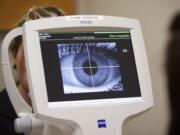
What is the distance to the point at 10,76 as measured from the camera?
0.92 meters

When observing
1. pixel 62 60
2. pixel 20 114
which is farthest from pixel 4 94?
pixel 62 60

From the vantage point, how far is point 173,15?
1.49 m

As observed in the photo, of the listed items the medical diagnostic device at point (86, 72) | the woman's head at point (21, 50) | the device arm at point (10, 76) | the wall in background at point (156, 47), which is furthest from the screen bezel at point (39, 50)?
the wall in background at point (156, 47)

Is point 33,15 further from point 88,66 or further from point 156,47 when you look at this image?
point 156,47

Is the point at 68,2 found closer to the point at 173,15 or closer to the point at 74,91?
the point at 173,15

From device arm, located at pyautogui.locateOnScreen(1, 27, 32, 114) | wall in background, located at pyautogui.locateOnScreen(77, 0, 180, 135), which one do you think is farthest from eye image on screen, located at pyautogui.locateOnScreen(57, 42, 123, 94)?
wall in background, located at pyautogui.locateOnScreen(77, 0, 180, 135)

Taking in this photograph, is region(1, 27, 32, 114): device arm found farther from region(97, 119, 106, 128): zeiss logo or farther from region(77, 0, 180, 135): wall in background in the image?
region(77, 0, 180, 135): wall in background

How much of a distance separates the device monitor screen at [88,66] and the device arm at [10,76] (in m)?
0.12

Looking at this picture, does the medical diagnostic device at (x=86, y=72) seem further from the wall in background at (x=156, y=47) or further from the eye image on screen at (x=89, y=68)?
the wall in background at (x=156, y=47)

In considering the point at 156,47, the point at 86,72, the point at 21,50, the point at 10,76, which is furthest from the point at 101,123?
the point at 156,47

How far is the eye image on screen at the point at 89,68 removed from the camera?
80 centimetres

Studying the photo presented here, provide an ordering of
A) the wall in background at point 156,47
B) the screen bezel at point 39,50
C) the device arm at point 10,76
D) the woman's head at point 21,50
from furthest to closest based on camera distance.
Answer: the wall in background at point 156,47 < the woman's head at point 21,50 < the device arm at point 10,76 < the screen bezel at point 39,50

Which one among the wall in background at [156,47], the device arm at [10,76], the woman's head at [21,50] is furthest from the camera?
the wall in background at [156,47]

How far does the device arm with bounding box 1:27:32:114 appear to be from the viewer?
2.93 feet
